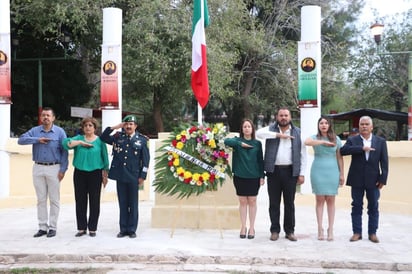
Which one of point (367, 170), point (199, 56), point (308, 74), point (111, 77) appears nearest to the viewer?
point (367, 170)

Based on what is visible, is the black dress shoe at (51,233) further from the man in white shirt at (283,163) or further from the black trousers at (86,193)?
the man in white shirt at (283,163)

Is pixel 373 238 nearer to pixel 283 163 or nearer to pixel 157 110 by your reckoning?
pixel 283 163

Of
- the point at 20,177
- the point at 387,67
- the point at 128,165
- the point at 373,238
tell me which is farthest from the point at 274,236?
the point at 387,67

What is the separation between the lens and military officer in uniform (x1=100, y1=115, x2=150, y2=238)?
624cm

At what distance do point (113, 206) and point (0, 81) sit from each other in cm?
324

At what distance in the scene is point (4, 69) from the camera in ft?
30.0

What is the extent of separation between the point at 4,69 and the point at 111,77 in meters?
2.14

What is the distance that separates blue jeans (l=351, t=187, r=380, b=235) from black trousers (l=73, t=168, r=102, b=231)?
3382 mm

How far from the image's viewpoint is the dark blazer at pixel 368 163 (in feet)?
19.7

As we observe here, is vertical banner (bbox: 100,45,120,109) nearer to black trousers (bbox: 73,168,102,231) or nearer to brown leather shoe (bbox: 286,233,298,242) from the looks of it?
black trousers (bbox: 73,168,102,231)

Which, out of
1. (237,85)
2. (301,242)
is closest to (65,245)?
(301,242)

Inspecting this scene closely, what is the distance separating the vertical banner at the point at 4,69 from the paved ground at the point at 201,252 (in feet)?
10.4

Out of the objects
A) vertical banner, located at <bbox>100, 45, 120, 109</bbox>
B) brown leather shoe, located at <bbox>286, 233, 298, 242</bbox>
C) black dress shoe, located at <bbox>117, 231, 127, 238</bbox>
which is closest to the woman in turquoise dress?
brown leather shoe, located at <bbox>286, 233, 298, 242</bbox>

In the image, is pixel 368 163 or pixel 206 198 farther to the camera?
pixel 206 198
